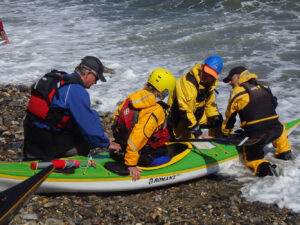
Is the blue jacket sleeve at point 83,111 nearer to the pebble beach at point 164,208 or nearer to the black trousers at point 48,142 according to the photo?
the black trousers at point 48,142

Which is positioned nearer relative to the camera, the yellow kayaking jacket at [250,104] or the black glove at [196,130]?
the yellow kayaking jacket at [250,104]

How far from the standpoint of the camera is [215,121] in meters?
5.63

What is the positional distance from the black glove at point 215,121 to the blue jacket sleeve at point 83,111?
7.65 feet

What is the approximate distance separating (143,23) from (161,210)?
13.5 m

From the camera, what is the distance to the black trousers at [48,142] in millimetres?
3838

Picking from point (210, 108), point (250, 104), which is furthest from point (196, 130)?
point (250, 104)

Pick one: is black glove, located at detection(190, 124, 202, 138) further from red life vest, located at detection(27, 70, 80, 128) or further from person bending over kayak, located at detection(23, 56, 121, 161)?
red life vest, located at detection(27, 70, 80, 128)

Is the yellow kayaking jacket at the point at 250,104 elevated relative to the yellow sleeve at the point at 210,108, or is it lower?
elevated

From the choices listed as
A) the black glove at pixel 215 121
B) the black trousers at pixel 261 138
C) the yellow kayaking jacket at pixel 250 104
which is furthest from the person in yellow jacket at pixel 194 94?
the black trousers at pixel 261 138

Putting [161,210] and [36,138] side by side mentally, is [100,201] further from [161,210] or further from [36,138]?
[36,138]

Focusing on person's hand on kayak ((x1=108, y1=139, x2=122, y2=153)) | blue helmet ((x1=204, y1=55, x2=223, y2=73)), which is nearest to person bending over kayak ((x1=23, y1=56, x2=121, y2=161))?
person's hand on kayak ((x1=108, y1=139, x2=122, y2=153))

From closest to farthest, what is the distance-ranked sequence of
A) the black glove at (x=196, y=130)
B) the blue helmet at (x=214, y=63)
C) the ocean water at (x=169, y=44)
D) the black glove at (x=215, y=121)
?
the blue helmet at (x=214, y=63)
the black glove at (x=196, y=130)
the black glove at (x=215, y=121)
the ocean water at (x=169, y=44)

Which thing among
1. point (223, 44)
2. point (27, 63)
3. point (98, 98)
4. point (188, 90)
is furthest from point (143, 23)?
point (188, 90)

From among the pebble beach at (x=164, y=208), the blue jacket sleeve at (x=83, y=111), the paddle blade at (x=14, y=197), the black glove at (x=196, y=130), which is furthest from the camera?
the black glove at (x=196, y=130)
